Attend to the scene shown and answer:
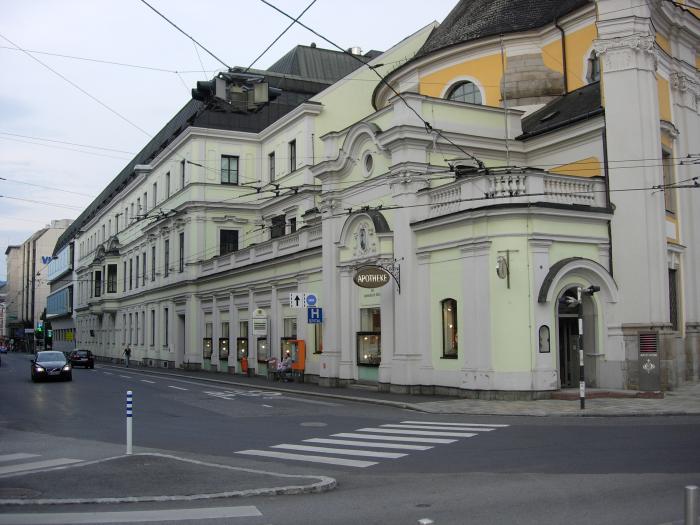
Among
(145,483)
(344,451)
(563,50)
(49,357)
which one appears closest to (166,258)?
(49,357)

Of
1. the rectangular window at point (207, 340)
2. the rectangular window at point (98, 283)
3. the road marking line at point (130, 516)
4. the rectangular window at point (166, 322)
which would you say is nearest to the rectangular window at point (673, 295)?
the road marking line at point (130, 516)

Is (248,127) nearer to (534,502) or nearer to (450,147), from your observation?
(450,147)

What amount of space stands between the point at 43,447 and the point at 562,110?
21876 millimetres

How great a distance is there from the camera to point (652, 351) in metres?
22.2

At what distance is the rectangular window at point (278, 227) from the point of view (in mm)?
45544

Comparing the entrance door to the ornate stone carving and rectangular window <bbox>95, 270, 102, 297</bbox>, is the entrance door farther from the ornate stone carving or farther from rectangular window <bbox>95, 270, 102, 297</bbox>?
rectangular window <bbox>95, 270, 102, 297</bbox>

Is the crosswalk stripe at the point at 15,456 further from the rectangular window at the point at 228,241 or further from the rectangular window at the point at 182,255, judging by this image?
the rectangular window at the point at 182,255

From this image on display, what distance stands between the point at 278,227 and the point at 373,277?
21074 millimetres

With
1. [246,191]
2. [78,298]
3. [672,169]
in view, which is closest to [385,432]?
[672,169]

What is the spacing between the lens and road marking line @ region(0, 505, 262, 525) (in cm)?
827

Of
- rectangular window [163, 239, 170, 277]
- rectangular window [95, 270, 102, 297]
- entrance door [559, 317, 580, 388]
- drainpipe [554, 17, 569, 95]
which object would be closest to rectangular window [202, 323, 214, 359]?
rectangular window [163, 239, 170, 277]

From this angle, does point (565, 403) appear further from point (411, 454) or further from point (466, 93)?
point (466, 93)

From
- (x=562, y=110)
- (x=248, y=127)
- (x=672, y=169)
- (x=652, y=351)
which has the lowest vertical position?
(x=652, y=351)

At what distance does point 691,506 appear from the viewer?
4.87m
